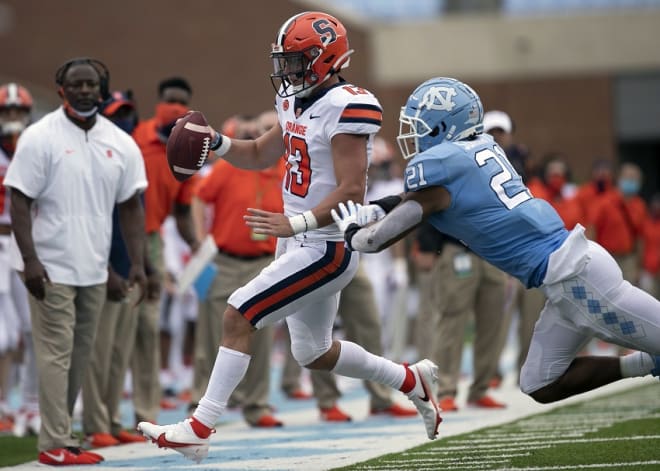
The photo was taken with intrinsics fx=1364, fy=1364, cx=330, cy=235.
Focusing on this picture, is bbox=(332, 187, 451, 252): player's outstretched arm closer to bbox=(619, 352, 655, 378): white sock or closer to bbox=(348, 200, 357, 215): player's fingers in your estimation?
bbox=(348, 200, 357, 215): player's fingers

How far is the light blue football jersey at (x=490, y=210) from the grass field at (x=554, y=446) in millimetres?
861

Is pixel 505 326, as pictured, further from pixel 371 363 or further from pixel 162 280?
pixel 371 363

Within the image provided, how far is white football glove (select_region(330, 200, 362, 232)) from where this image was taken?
230 inches

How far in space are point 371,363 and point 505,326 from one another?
148 inches

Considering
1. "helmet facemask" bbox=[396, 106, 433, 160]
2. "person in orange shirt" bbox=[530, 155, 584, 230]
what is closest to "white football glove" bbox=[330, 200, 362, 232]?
"helmet facemask" bbox=[396, 106, 433, 160]

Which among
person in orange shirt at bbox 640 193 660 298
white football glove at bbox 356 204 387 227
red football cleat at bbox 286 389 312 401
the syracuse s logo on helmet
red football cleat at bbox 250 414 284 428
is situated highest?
Result: the syracuse s logo on helmet

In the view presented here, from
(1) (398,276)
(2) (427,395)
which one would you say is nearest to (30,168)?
(2) (427,395)

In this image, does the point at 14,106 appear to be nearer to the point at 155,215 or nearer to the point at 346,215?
the point at 155,215

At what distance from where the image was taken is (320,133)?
6.34m

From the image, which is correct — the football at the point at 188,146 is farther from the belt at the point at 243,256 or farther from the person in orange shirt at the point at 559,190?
the person in orange shirt at the point at 559,190

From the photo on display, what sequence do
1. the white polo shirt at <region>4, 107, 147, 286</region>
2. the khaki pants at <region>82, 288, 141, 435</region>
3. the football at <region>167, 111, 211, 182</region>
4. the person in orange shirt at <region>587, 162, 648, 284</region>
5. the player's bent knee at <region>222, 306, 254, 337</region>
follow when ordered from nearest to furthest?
1. the player's bent knee at <region>222, 306, 254, 337</region>
2. the football at <region>167, 111, 211, 182</region>
3. the white polo shirt at <region>4, 107, 147, 286</region>
4. the khaki pants at <region>82, 288, 141, 435</region>
5. the person in orange shirt at <region>587, 162, 648, 284</region>

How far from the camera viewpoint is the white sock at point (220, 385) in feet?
20.1

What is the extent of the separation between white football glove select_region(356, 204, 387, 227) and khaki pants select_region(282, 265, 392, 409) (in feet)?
11.4

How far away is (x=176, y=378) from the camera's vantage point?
12.0 meters
